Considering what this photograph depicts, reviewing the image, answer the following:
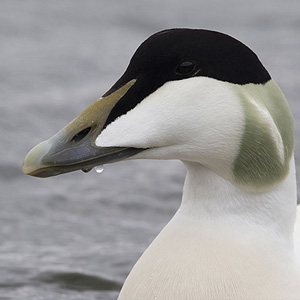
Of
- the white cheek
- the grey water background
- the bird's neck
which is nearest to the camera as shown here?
the white cheek

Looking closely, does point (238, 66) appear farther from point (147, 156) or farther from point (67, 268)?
point (67, 268)

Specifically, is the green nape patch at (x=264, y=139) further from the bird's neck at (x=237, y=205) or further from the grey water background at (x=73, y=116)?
the grey water background at (x=73, y=116)

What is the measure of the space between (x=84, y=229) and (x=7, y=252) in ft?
1.82

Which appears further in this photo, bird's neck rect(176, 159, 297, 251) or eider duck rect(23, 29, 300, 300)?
bird's neck rect(176, 159, 297, 251)

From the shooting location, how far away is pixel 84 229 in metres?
5.57

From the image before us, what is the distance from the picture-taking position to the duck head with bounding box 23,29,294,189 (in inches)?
113

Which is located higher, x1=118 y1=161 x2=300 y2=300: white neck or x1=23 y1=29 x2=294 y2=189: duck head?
x1=23 y1=29 x2=294 y2=189: duck head

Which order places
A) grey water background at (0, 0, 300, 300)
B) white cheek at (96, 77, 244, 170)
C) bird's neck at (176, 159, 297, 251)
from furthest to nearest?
1. grey water background at (0, 0, 300, 300)
2. bird's neck at (176, 159, 297, 251)
3. white cheek at (96, 77, 244, 170)

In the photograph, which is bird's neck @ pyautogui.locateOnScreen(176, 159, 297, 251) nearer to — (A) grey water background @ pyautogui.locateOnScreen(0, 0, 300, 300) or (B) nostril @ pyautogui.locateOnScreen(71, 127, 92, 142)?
(B) nostril @ pyautogui.locateOnScreen(71, 127, 92, 142)

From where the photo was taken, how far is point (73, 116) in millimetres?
7273

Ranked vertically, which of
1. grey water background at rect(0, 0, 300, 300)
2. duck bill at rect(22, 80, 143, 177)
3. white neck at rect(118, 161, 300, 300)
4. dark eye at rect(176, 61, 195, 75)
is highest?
grey water background at rect(0, 0, 300, 300)

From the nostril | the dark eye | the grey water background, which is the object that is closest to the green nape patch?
the dark eye

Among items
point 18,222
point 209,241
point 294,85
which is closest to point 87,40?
point 294,85

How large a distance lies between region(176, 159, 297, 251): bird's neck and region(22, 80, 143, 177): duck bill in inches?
11.9
